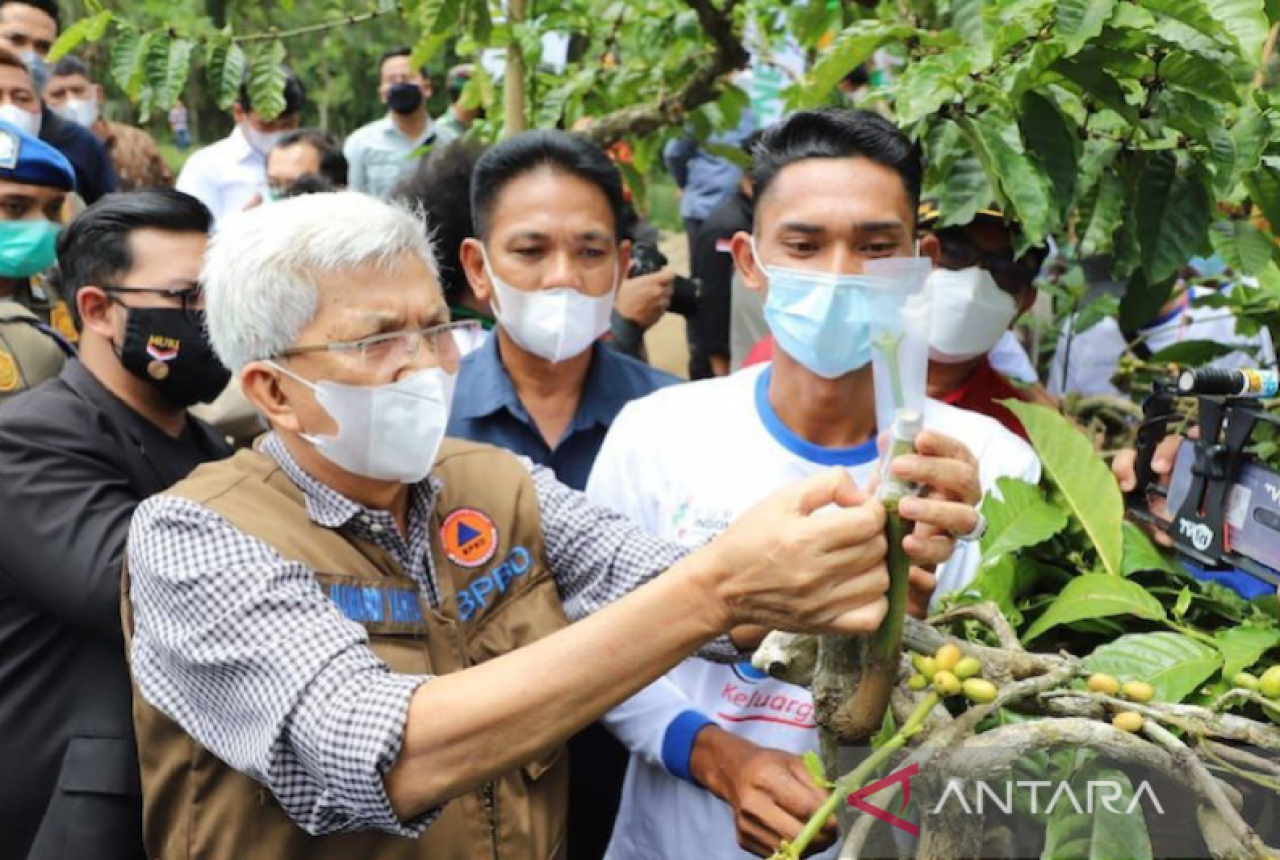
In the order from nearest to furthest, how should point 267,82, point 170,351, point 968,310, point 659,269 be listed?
1. point 170,351
2. point 968,310
3. point 267,82
4. point 659,269

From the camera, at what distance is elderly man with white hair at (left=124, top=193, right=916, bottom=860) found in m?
1.38

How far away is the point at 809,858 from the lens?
5.97ft

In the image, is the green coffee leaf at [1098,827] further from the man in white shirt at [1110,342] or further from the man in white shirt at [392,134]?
the man in white shirt at [392,134]

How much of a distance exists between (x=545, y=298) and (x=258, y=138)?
4.22 metres

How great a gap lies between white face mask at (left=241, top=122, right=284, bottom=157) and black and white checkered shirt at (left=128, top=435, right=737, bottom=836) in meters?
5.12

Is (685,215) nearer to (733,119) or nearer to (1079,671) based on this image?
(733,119)

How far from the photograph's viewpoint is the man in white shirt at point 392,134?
6.81 metres

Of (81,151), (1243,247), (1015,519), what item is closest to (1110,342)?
(1243,247)

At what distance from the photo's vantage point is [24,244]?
10.1 feet

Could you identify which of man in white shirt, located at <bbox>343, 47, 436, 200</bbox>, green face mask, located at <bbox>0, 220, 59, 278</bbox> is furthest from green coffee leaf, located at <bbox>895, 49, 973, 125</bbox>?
man in white shirt, located at <bbox>343, 47, 436, 200</bbox>

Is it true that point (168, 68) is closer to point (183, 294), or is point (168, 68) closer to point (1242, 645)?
point (183, 294)

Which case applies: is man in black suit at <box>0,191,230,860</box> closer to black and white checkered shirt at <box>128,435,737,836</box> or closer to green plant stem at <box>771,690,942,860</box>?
black and white checkered shirt at <box>128,435,737,836</box>

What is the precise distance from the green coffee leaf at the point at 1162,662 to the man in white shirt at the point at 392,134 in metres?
5.77

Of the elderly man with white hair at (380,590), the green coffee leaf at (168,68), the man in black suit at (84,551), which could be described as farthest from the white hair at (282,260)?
the green coffee leaf at (168,68)
